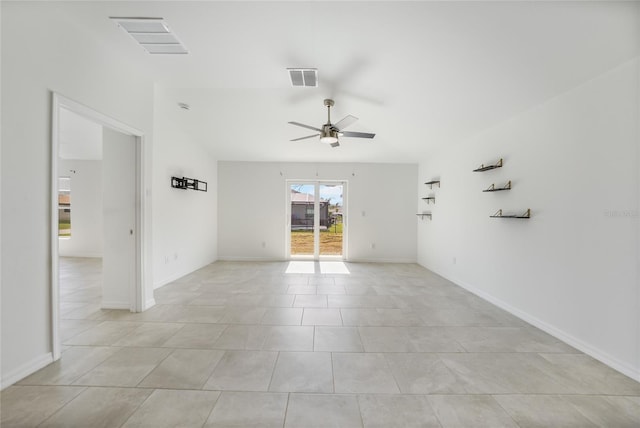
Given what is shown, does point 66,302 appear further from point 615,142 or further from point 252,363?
point 615,142

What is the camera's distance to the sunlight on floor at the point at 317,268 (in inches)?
221

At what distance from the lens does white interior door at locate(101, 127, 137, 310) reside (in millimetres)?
3324

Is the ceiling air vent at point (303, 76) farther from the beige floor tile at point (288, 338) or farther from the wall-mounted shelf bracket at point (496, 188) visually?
the beige floor tile at point (288, 338)

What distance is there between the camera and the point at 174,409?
1.72 m

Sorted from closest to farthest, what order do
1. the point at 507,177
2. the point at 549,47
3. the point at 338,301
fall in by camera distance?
the point at 549,47 < the point at 507,177 < the point at 338,301

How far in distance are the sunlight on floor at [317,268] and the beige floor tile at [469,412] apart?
146 inches

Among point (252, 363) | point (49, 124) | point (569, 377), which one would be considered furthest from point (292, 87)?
point (569, 377)

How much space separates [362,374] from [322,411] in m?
0.50

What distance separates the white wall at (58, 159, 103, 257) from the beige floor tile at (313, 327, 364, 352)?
7084 millimetres

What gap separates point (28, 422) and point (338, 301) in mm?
2978

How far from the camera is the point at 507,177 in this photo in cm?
358

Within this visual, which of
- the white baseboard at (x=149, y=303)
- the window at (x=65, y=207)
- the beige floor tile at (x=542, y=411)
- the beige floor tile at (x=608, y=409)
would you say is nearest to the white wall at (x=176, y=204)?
the white baseboard at (x=149, y=303)

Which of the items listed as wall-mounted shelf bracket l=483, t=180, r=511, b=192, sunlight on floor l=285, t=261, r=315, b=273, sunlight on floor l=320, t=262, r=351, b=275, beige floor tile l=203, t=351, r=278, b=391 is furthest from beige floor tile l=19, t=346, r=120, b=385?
wall-mounted shelf bracket l=483, t=180, r=511, b=192

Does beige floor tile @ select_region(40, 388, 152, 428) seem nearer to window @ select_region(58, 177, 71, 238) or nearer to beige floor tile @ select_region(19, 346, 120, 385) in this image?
beige floor tile @ select_region(19, 346, 120, 385)
